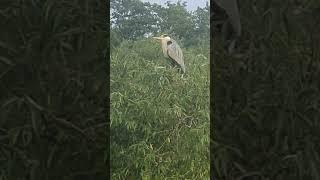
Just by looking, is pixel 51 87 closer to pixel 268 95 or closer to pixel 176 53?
pixel 268 95

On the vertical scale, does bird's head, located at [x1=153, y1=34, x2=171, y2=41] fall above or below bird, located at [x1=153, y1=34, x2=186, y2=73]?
above

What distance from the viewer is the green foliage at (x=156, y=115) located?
130 centimetres

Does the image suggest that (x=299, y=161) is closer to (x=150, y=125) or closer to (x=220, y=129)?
(x=220, y=129)

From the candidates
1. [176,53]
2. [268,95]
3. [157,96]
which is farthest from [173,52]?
[268,95]

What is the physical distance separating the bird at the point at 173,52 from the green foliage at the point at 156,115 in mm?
20

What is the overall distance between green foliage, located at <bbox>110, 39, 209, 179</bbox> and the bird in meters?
0.02

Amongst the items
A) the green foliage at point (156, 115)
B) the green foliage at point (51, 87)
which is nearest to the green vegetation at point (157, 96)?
the green foliage at point (156, 115)

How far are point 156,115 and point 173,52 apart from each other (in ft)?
0.72

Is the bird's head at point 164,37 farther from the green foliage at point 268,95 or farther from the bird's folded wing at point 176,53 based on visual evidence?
the green foliage at point 268,95

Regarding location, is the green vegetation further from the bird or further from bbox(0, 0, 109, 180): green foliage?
bbox(0, 0, 109, 180): green foliage

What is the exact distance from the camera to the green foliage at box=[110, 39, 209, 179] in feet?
4.28

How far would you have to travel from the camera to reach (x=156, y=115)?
1.35 metres

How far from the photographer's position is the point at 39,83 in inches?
33.6

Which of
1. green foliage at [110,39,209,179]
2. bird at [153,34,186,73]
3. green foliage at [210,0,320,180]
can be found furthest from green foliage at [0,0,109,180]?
bird at [153,34,186,73]
